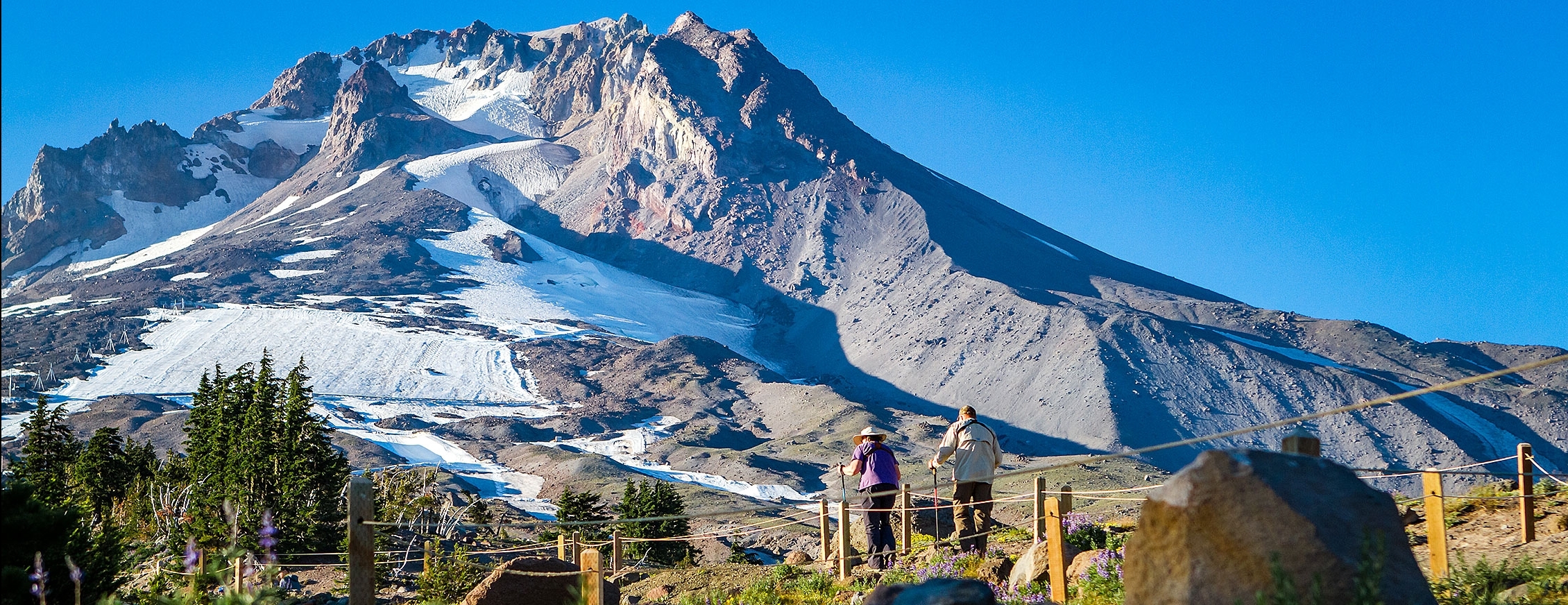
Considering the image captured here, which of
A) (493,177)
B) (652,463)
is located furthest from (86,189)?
(652,463)

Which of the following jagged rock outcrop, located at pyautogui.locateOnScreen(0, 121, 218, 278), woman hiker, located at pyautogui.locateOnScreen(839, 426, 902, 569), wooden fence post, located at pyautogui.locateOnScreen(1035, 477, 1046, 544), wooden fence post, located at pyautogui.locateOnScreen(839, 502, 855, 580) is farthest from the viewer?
jagged rock outcrop, located at pyautogui.locateOnScreen(0, 121, 218, 278)

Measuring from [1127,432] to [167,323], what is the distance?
91525 millimetres

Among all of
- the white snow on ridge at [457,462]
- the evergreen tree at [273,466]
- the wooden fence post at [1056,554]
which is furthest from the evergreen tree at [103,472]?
the white snow on ridge at [457,462]

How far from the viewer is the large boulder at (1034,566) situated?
320 inches

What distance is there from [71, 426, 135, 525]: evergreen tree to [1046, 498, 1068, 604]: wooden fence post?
16.8 meters

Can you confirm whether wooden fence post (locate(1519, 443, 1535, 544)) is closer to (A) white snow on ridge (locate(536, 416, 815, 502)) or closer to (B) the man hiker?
(B) the man hiker

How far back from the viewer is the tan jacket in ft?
34.9

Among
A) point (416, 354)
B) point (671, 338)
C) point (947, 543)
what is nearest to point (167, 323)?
point (416, 354)

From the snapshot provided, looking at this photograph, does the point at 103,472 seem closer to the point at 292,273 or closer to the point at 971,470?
the point at 971,470

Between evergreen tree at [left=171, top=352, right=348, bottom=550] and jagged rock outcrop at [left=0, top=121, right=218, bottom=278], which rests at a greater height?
jagged rock outcrop at [left=0, top=121, right=218, bottom=278]

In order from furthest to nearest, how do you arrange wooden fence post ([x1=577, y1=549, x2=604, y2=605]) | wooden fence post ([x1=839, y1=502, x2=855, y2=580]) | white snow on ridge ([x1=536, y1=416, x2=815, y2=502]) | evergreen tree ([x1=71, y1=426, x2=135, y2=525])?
white snow on ridge ([x1=536, y1=416, x2=815, y2=502])
evergreen tree ([x1=71, y1=426, x2=135, y2=525])
wooden fence post ([x1=839, y1=502, x2=855, y2=580])
wooden fence post ([x1=577, y1=549, x2=604, y2=605])

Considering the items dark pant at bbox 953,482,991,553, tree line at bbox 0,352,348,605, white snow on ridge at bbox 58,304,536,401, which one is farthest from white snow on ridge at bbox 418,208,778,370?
dark pant at bbox 953,482,991,553

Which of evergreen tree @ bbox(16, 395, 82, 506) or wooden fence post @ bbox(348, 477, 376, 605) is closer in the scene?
wooden fence post @ bbox(348, 477, 376, 605)

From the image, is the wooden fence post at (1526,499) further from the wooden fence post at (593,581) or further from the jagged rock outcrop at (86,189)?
the jagged rock outcrop at (86,189)
